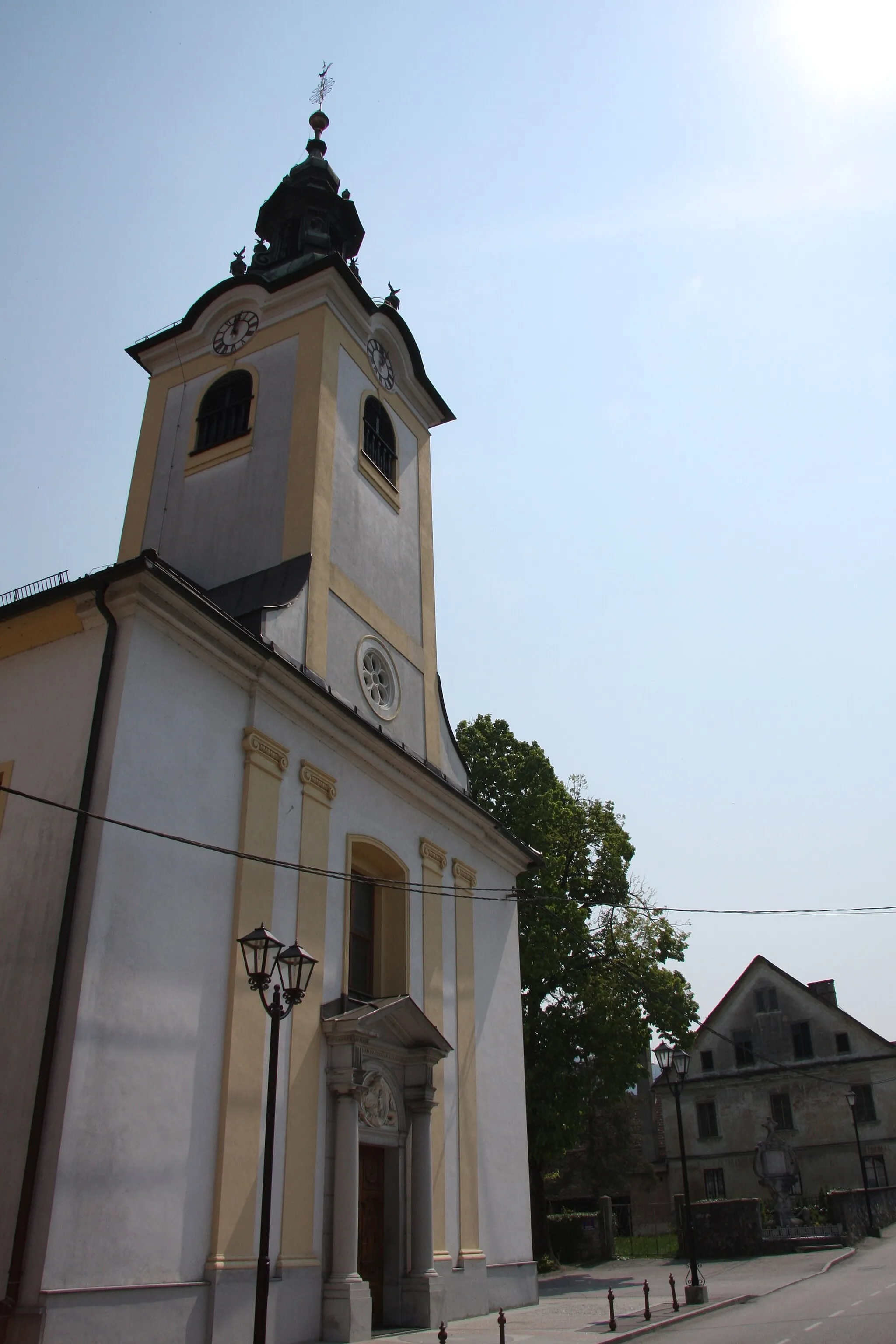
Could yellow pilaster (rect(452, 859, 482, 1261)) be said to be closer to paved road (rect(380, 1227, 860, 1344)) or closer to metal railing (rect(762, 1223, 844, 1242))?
paved road (rect(380, 1227, 860, 1344))

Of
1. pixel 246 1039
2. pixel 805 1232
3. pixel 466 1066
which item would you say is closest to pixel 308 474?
pixel 246 1039

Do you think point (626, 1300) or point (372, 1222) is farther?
point (626, 1300)

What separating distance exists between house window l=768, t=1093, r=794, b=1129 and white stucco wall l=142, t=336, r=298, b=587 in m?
35.7

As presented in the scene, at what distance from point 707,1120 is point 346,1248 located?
35.5 metres

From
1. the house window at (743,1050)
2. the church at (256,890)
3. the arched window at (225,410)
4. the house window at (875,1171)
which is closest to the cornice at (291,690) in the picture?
the church at (256,890)

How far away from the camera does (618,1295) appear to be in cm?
1927

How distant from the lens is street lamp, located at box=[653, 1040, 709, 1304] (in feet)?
53.4

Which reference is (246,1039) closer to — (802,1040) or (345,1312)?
(345,1312)

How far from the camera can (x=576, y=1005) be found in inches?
1018

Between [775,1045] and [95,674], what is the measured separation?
39.9 meters

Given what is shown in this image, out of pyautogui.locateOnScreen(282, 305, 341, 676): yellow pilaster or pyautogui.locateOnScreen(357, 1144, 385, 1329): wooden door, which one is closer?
pyautogui.locateOnScreen(357, 1144, 385, 1329): wooden door

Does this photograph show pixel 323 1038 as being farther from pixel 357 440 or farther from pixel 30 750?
pixel 357 440

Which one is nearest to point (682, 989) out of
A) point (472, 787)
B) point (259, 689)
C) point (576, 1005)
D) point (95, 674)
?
point (576, 1005)

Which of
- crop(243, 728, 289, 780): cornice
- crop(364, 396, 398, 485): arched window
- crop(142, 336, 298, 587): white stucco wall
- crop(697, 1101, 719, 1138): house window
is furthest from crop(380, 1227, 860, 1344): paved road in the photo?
→ crop(364, 396, 398, 485): arched window
